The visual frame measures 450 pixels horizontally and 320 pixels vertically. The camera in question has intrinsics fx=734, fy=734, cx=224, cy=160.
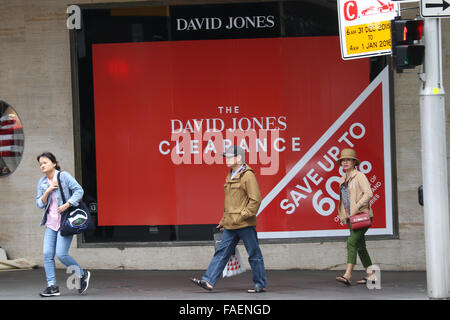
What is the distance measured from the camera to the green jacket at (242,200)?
29.9ft

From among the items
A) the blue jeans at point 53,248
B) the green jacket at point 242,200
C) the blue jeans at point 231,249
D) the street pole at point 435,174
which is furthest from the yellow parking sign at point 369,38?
the blue jeans at point 53,248

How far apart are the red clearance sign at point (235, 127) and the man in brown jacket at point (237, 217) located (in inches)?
85.1

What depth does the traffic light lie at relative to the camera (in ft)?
28.7

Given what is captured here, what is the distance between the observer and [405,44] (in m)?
8.80

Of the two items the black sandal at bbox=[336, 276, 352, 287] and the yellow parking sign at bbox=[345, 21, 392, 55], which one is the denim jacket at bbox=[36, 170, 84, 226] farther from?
the yellow parking sign at bbox=[345, 21, 392, 55]

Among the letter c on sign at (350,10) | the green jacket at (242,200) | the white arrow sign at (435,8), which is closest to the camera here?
the white arrow sign at (435,8)

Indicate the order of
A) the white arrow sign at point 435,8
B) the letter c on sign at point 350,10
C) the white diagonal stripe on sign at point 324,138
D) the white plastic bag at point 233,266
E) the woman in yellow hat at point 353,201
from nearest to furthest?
the white arrow sign at point 435,8 → the white plastic bag at point 233,266 → the woman in yellow hat at point 353,201 → the letter c on sign at point 350,10 → the white diagonal stripe on sign at point 324,138

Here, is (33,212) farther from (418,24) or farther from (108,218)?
(418,24)

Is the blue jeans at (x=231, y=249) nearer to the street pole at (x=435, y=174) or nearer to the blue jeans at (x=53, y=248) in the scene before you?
the blue jeans at (x=53, y=248)

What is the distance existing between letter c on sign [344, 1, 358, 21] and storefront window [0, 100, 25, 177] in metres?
5.50

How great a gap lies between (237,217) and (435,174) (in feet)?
8.06

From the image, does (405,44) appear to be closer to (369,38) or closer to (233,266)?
(369,38)
